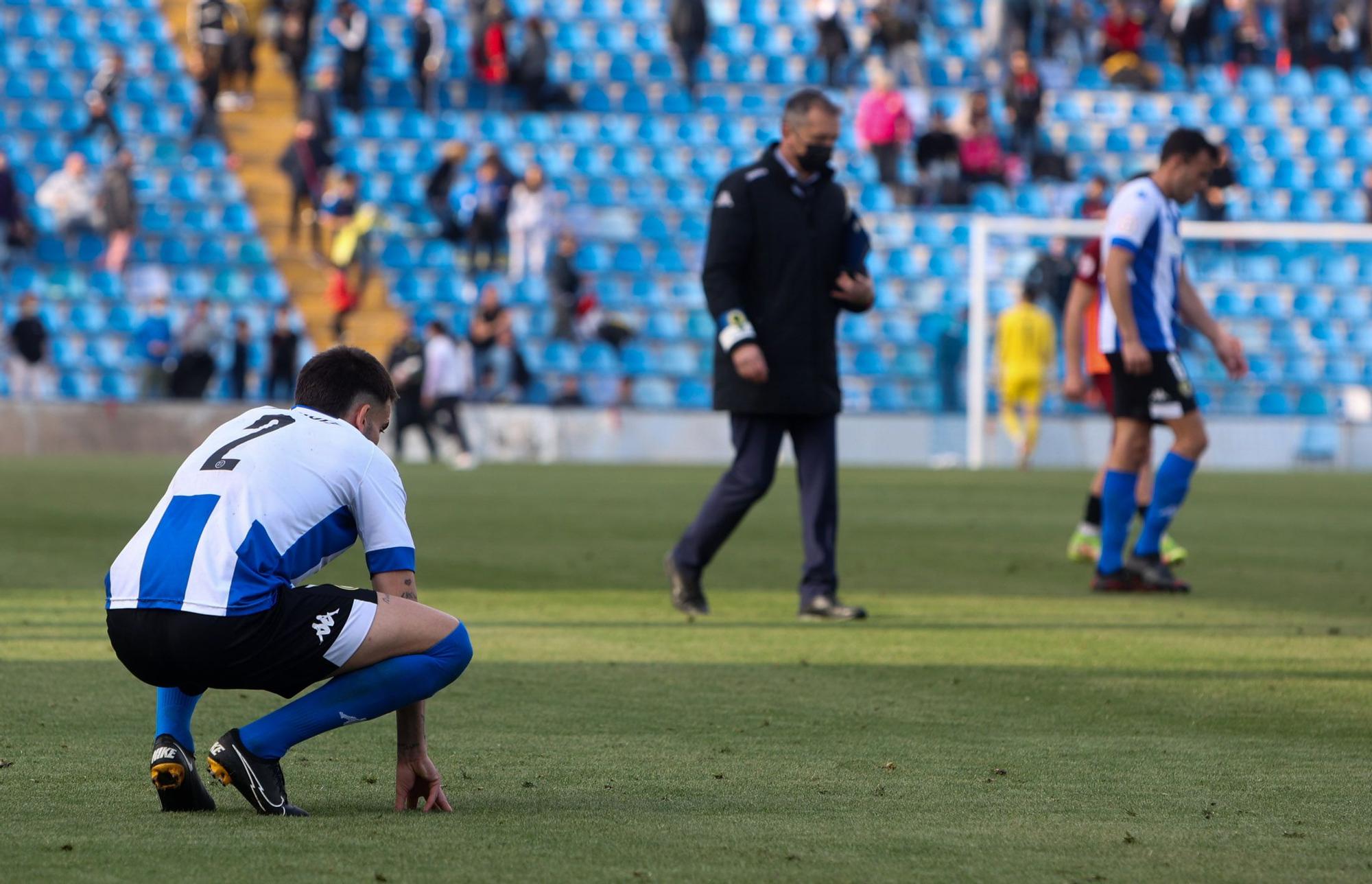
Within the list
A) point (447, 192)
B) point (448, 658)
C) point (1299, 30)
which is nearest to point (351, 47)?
point (447, 192)

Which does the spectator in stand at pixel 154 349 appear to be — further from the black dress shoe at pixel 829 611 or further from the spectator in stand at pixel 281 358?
the black dress shoe at pixel 829 611

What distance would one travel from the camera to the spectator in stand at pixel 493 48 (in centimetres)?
2978

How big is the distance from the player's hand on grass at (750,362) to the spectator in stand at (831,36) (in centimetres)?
2261

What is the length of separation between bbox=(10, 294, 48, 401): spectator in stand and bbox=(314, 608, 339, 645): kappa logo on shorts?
2300 cm

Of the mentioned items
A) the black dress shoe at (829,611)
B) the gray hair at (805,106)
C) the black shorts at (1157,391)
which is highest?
the gray hair at (805,106)

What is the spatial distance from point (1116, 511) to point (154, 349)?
18484 mm

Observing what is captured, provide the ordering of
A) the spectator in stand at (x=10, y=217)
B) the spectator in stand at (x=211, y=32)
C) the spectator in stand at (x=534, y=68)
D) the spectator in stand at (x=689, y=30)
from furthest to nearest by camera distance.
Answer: the spectator in stand at (x=689, y=30)
the spectator in stand at (x=534, y=68)
the spectator in stand at (x=211, y=32)
the spectator in stand at (x=10, y=217)

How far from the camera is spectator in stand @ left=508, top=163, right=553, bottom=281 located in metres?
27.7

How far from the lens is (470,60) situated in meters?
30.5

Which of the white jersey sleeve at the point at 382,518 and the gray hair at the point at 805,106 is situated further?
the gray hair at the point at 805,106

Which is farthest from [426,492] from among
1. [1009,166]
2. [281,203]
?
[1009,166]

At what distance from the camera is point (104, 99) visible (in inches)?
1118

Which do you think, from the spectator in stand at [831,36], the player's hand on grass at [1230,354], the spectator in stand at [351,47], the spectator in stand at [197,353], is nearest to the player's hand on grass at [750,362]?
the player's hand on grass at [1230,354]

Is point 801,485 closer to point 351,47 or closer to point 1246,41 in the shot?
point 351,47
